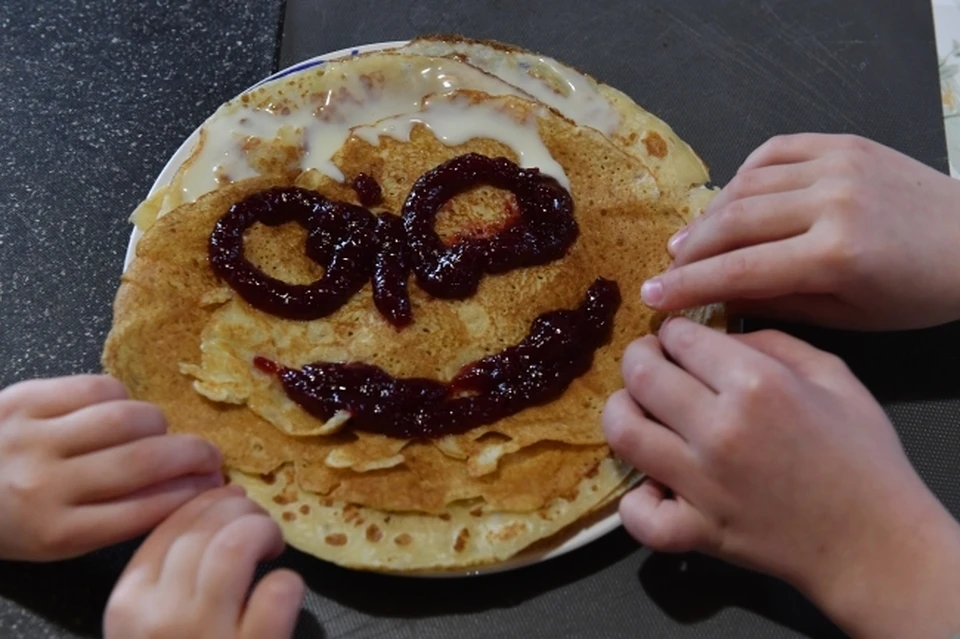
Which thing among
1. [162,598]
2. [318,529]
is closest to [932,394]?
[318,529]

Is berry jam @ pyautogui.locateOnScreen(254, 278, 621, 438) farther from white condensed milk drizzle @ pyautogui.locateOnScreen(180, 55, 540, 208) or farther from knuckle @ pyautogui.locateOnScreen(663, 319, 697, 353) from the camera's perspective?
white condensed milk drizzle @ pyautogui.locateOnScreen(180, 55, 540, 208)

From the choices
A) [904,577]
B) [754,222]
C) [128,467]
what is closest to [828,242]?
[754,222]

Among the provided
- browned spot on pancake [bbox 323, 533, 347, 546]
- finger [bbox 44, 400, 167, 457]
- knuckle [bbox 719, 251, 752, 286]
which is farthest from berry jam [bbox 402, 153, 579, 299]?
finger [bbox 44, 400, 167, 457]

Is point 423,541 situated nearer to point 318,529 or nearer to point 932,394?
point 318,529

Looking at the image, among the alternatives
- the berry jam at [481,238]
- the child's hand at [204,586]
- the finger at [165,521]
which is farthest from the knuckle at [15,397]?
the berry jam at [481,238]

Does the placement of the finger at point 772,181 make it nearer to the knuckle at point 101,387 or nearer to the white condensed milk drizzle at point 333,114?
the white condensed milk drizzle at point 333,114

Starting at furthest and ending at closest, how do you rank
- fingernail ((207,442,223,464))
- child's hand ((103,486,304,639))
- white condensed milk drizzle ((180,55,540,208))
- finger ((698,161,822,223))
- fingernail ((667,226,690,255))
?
white condensed milk drizzle ((180,55,540,208)) → fingernail ((667,226,690,255)) → finger ((698,161,822,223)) → fingernail ((207,442,223,464)) → child's hand ((103,486,304,639))
